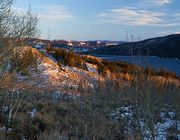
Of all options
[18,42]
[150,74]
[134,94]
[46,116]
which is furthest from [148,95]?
[46,116]

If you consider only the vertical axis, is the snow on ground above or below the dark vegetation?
below

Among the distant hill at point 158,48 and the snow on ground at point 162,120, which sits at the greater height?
the distant hill at point 158,48

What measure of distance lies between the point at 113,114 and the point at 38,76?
4.30 meters

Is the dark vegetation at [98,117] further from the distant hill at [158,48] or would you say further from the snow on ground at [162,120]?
the distant hill at [158,48]

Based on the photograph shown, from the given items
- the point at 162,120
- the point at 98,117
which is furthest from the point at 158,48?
the point at 98,117

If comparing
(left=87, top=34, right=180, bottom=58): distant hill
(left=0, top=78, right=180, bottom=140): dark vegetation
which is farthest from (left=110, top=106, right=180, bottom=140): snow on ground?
(left=87, top=34, right=180, bottom=58): distant hill

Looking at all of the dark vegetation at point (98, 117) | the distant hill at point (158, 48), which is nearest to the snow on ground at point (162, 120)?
the dark vegetation at point (98, 117)

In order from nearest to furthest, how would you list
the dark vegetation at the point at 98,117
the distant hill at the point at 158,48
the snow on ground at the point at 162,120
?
the dark vegetation at the point at 98,117 < the snow on ground at the point at 162,120 < the distant hill at the point at 158,48

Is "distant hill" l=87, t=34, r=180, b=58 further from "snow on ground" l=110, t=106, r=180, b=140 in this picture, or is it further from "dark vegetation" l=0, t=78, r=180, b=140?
"dark vegetation" l=0, t=78, r=180, b=140

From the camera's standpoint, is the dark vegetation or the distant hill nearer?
the dark vegetation

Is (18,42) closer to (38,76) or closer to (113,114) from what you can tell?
(38,76)

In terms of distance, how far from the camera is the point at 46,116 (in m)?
18.5

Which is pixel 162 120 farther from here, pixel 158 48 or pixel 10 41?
pixel 158 48

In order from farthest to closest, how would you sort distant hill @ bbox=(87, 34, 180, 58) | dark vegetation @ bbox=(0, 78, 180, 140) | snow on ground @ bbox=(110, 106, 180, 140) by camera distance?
distant hill @ bbox=(87, 34, 180, 58)
snow on ground @ bbox=(110, 106, 180, 140)
dark vegetation @ bbox=(0, 78, 180, 140)
